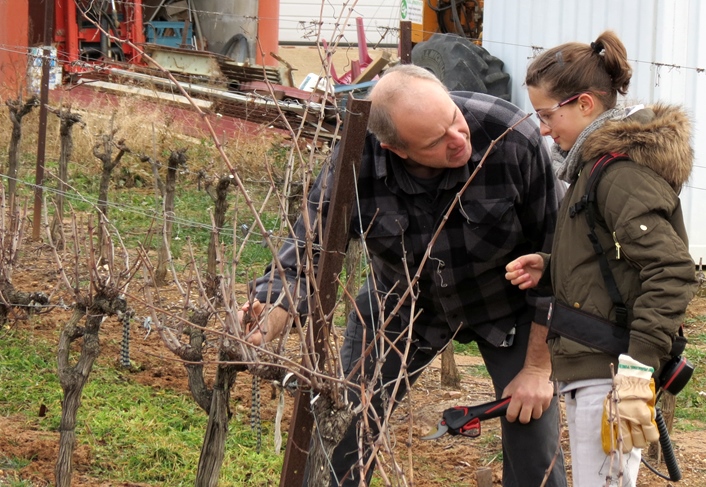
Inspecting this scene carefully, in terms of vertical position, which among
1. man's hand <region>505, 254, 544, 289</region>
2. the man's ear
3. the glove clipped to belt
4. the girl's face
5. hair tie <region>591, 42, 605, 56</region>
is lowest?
the glove clipped to belt

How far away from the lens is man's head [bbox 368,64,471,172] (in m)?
3.09

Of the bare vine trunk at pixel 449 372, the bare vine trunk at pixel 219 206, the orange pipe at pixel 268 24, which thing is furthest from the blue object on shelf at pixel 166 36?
the bare vine trunk at pixel 449 372

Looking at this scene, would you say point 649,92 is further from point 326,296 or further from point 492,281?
point 326,296

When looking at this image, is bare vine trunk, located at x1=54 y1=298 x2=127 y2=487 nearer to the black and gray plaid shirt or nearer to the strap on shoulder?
the black and gray plaid shirt

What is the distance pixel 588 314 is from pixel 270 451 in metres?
2.21

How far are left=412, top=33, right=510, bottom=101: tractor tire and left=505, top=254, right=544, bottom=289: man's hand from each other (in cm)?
621

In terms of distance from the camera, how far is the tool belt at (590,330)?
274 centimetres

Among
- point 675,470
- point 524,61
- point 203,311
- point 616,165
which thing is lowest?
point 675,470

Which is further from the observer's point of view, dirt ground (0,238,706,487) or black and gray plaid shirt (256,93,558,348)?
dirt ground (0,238,706,487)

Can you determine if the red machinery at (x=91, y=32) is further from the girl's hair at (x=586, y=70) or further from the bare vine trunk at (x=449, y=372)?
the girl's hair at (x=586, y=70)

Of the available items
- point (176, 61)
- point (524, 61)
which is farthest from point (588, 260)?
point (176, 61)

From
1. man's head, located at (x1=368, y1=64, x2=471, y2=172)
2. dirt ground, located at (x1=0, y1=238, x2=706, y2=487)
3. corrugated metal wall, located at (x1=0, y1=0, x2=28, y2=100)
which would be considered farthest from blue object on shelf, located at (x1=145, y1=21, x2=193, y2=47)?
man's head, located at (x1=368, y1=64, x2=471, y2=172)

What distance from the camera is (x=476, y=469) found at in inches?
183

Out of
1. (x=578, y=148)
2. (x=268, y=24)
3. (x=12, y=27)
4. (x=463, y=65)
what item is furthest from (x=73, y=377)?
(x=268, y=24)
